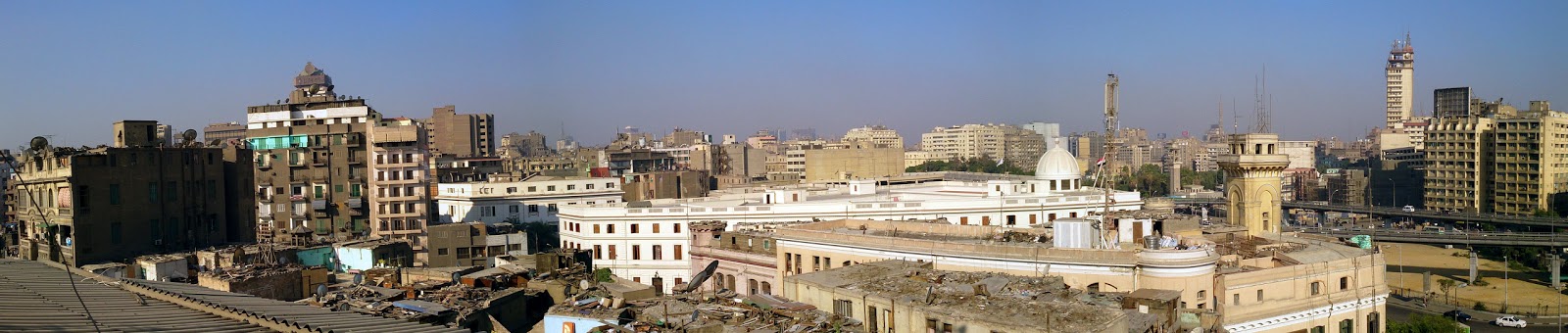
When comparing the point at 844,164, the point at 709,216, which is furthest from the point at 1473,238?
the point at 844,164

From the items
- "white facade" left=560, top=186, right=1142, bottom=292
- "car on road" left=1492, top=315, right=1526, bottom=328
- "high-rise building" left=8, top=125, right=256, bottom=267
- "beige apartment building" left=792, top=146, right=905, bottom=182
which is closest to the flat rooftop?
"high-rise building" left=8, top=125, right=256, bottom=267

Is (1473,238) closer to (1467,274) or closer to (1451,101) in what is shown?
(1467,274)

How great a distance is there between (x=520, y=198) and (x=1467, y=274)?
159ft

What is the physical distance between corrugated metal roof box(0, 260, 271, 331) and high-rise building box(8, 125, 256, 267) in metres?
12.5

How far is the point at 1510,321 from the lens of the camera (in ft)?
148

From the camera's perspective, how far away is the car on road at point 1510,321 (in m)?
45.0

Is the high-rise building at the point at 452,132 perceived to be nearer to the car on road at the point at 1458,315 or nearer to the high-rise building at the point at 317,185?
the high-rise building at the point at 317,185

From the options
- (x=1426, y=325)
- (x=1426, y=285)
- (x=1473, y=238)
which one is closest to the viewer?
(x=1426, y=325)

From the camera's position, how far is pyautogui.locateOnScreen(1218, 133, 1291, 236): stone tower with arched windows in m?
43.9

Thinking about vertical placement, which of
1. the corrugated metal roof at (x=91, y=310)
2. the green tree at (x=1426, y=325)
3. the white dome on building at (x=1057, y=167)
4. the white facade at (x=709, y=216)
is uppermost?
the white dome on building at (x=1057, y=167)

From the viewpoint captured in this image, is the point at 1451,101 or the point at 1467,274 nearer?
the point at 1467,274

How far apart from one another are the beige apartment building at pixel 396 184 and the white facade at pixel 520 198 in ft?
31.5

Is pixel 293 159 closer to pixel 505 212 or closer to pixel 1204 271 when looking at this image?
pixel 505 212

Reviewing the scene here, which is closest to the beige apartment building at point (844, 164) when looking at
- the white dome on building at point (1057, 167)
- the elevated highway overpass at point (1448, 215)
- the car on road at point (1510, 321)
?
the elevated highway overpass at point (1448, 215)
